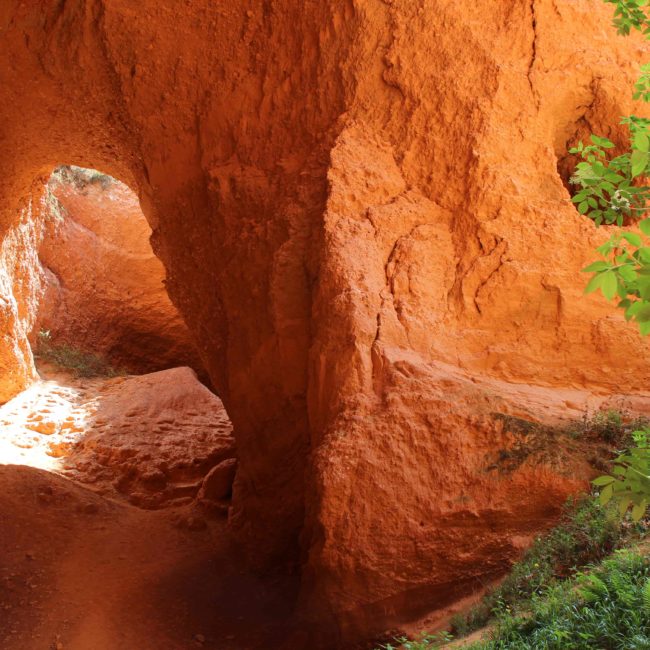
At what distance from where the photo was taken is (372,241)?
4.55 metres

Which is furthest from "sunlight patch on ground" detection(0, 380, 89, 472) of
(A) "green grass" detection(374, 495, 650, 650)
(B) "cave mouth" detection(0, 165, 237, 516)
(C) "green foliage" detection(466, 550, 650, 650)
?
(C) "green foliage" detection(466, 550, 650, 650)

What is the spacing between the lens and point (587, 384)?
4324mm

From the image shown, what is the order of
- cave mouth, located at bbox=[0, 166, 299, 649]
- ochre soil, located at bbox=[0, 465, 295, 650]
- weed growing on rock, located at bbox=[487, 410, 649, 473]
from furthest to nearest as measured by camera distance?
cave mouth, located at bbox=[0, 166, 299, 649] → ochre soil, located at bbox=[0, 465, 295, 650] → weed growing on rock, located at bbox=[487, 410, 649, 473]

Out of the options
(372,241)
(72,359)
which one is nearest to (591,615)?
(372,241)

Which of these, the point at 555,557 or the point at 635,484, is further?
the point at 555,557

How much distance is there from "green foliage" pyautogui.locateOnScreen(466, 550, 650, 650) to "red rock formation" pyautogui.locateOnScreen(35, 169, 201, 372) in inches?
400

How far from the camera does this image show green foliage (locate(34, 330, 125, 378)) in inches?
435

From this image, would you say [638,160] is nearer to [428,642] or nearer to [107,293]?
[428,642]

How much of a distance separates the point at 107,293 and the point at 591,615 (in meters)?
11.6

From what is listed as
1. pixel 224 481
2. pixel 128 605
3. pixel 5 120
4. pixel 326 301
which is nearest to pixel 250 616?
pixel 128 605

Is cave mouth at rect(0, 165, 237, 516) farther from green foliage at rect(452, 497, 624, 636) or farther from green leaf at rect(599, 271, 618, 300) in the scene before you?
green leaf at rect(599, 271, 618, 300)

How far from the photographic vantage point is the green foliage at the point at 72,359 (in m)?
11.1

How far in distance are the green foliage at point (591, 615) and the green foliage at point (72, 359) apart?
9488mm

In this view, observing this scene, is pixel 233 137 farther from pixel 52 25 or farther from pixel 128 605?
pixel 128 605
